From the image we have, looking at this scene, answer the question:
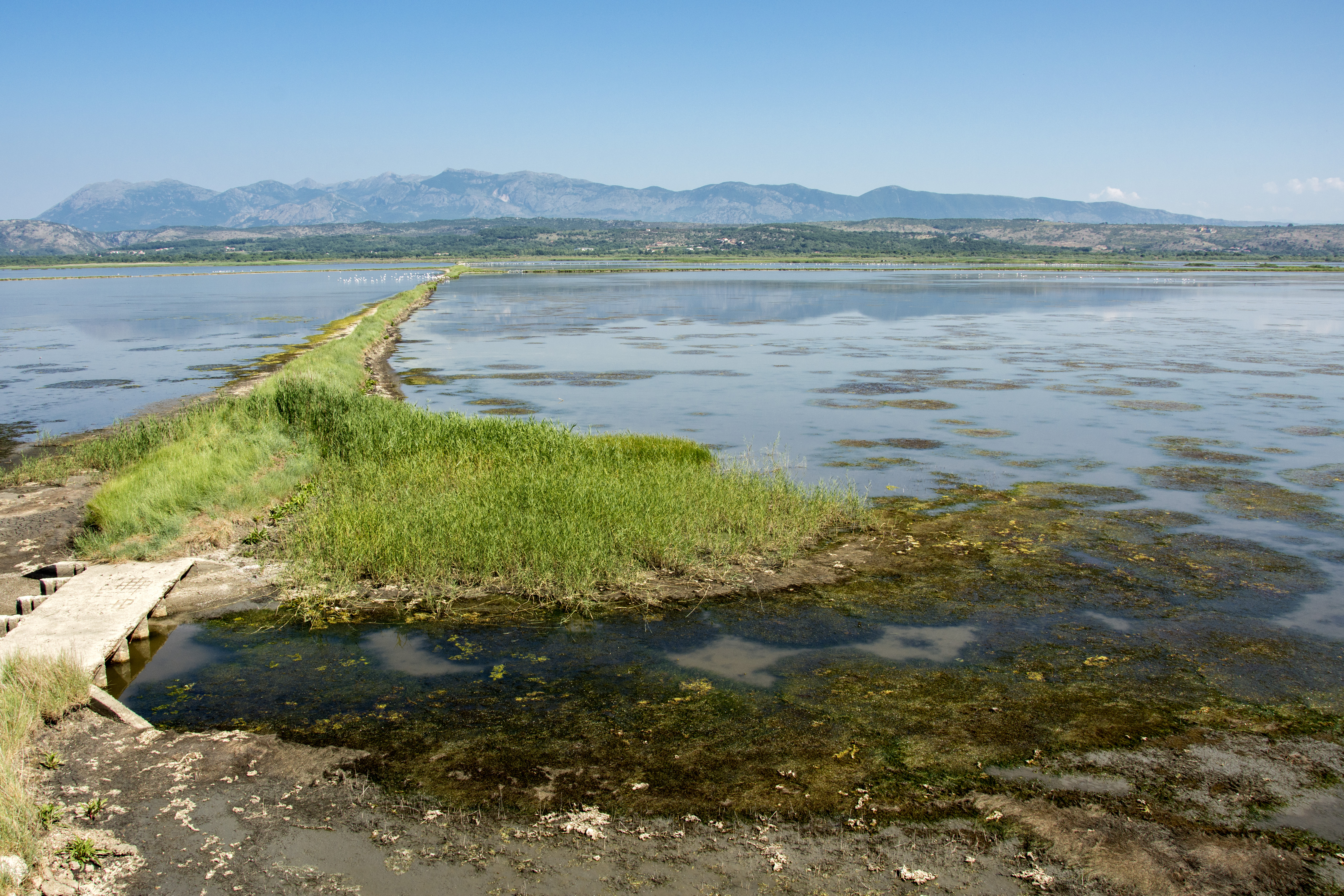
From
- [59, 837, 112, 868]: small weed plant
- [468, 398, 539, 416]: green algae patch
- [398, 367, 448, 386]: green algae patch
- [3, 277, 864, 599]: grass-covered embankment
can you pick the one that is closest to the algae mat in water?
[3, 277, 864, 599]: grass-covered embankment

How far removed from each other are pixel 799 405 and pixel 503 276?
A: 84240 mm

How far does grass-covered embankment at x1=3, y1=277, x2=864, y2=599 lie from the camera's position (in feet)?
34.5

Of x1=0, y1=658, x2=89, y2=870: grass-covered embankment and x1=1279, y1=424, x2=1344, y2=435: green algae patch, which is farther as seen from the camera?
x1=1279, y1=424, x2=1344, y2=435: green algae patch

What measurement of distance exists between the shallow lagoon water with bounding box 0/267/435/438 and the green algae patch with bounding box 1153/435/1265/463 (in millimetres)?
21774

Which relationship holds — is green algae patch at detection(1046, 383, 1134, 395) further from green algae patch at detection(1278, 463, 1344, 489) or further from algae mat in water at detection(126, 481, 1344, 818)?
algae mat in water at detection(126, 481, 1344, 818)

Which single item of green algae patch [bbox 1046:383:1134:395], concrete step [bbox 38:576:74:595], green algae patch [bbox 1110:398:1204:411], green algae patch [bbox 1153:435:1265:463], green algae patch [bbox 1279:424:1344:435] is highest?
green algae patch [bbox 1046:383:1134:395]

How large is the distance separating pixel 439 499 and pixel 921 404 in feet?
44.0

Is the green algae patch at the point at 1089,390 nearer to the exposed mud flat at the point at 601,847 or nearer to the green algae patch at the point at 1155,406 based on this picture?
the green algae patch at the point at 1155,406

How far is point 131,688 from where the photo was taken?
8.22m

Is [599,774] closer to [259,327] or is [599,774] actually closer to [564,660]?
[564,660]

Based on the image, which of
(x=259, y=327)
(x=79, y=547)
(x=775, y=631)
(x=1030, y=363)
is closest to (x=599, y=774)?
(x=775, y=631)

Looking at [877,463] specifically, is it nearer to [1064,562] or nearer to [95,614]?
[1064,562]

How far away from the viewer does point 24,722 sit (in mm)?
6656

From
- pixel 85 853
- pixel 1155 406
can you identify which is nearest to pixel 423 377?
pixel 1155 406
